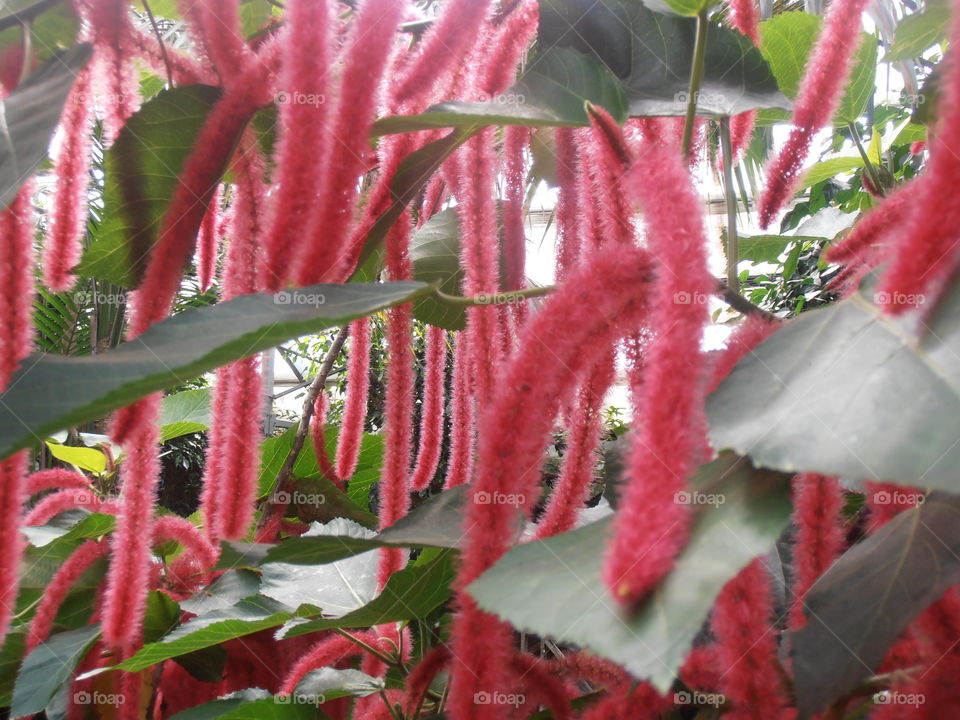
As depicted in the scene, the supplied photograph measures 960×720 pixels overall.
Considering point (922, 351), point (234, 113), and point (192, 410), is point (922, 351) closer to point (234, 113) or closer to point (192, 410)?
point (234, 113)

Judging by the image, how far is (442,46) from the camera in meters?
0.46

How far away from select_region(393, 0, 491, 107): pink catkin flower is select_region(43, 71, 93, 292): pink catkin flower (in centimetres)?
20

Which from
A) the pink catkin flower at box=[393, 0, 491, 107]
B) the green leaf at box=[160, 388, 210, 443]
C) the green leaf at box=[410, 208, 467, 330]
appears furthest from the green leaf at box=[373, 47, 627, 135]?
the green leaf at box=[160, 388, 210, 443]

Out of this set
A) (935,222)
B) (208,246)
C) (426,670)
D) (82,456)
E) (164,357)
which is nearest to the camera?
(935,222)

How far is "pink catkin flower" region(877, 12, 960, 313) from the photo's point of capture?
23 centimetres

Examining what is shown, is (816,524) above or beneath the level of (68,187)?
beneath

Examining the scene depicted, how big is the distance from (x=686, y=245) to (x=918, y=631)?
0.22 m

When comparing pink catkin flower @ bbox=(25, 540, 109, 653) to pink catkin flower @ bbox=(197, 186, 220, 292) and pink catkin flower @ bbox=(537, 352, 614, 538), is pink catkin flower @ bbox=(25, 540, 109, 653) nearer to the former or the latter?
pink catkin flower @ bbox=(197, 186, 220, 292)

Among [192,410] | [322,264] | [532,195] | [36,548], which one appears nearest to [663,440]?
[322,264]

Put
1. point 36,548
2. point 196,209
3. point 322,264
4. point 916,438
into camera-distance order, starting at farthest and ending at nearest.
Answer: point 36,548, point 196,209, point 322,264, point 916,438

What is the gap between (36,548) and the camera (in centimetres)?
77

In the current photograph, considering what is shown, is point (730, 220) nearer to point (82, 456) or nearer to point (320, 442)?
point (320, 442)

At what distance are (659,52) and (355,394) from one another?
1.14ft

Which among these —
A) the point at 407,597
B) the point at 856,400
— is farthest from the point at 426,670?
the point at 856,400
